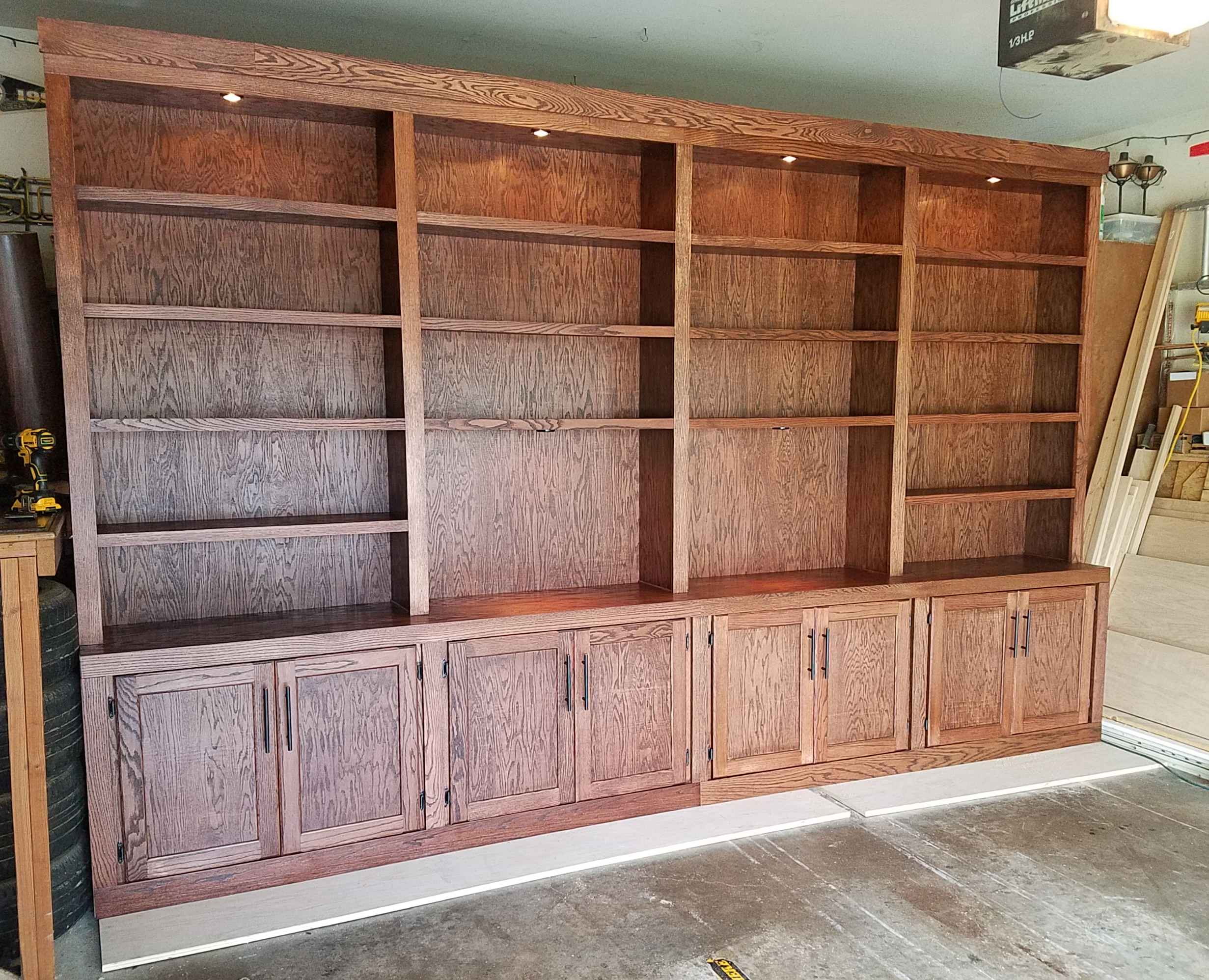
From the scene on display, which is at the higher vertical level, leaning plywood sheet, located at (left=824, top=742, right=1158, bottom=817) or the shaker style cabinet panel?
the shaker style cabinet panel

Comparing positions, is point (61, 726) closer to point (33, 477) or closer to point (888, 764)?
point (33, 477)

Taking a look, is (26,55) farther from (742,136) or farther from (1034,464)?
(1034,464)

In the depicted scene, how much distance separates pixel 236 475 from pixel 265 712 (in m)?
0.89

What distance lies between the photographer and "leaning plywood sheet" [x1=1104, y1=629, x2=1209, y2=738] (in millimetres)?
4336

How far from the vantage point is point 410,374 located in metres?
3.34

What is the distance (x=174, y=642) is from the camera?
10.0 ft

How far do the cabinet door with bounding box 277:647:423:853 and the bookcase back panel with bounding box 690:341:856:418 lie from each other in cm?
174

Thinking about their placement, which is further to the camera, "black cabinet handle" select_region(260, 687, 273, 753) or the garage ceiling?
the garage ceiling

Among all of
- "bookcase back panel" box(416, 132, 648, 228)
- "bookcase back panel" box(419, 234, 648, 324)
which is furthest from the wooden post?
"bookcase back panel" box(416, 132, 648, 228)

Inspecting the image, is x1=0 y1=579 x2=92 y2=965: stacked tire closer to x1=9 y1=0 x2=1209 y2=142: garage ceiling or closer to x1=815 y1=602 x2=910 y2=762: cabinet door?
x1=9 y1=0 x2=1209 y2=142: garage ceiling

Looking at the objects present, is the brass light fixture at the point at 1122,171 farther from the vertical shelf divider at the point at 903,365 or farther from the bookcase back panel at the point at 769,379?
the bookcase back panel at the point at 769,379

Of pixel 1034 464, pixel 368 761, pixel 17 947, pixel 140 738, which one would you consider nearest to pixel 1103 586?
pixel 1034 464

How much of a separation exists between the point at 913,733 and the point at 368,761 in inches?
91.1

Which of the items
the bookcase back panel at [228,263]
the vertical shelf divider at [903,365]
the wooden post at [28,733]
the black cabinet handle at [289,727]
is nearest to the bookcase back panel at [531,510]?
the bookcase back panel at [228,263]
